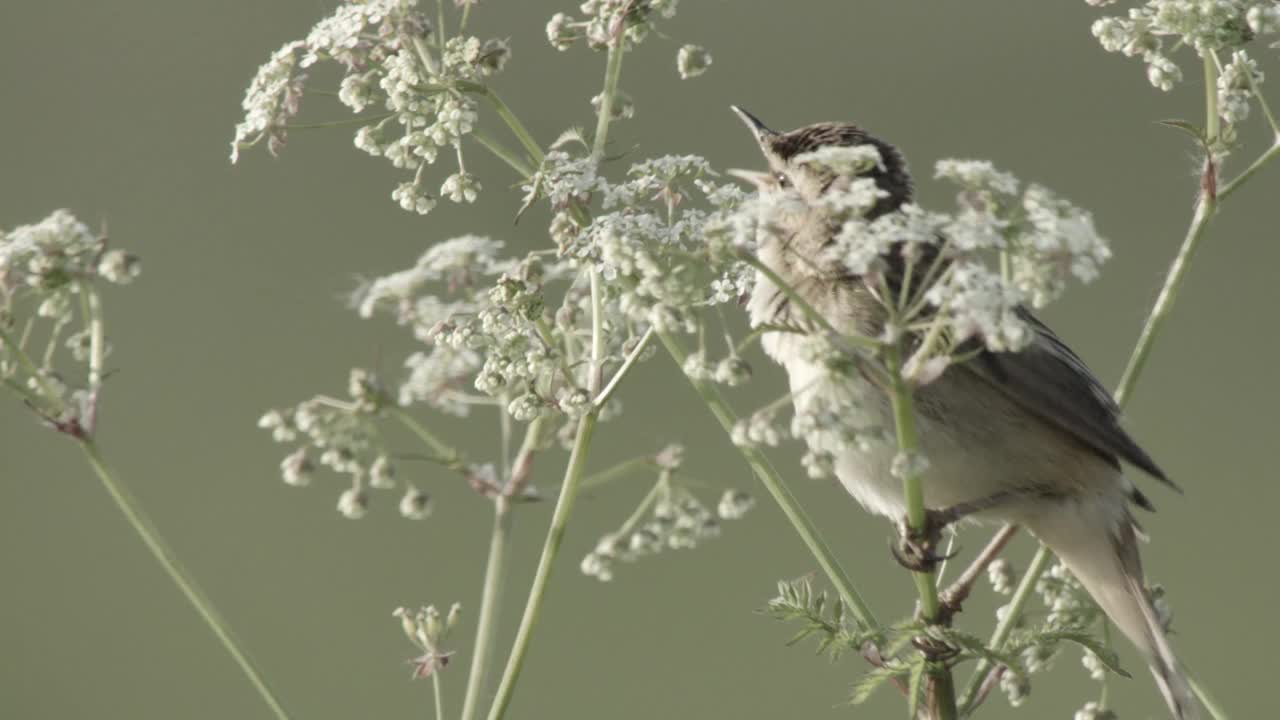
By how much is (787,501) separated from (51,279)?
3.39ft

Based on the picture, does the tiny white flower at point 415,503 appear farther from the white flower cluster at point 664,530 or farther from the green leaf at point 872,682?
the green leaf at point 872,682

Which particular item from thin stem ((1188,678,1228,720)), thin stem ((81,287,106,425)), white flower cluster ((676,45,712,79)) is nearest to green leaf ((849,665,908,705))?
thin stem ((1188,678,1228,720))

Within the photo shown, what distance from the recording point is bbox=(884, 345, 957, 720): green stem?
65.1 inches

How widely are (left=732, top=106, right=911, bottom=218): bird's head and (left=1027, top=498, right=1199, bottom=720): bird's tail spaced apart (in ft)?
2.14

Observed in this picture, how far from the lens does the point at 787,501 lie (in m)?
2.05

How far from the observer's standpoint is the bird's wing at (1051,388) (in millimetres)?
2768

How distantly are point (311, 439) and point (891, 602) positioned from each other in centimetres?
A: 516

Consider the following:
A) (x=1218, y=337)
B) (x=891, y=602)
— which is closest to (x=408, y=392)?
(x=891, y=602)

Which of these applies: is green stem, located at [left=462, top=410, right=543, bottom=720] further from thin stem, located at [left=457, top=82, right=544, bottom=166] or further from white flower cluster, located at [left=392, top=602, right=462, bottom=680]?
thin stem, located at [left=457, top=82, right=544, bottom=166]

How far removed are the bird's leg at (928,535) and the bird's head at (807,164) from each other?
1.72 ft

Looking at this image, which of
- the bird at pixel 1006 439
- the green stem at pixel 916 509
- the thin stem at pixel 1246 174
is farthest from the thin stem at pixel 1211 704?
the thin stem at pixel 1246 174

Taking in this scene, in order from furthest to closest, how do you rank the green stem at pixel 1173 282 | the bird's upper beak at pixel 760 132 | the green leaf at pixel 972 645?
1. the bird's upper beak at pixel 760 132
2. the green stem at pixel 1173 282
3. the green leaf at pixel 972 645

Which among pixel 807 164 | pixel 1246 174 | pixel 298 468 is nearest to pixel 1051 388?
pixel 807 164

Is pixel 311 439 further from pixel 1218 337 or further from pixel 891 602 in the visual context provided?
pixel 1218 337
